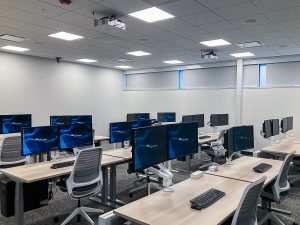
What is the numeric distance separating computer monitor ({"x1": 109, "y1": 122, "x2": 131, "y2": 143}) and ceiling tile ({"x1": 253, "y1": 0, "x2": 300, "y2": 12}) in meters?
2.87

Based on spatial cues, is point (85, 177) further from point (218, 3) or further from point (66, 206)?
point (218, 3)

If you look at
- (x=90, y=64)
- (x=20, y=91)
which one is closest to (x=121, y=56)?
(x=90, y=64)

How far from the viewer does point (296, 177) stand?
5195 mm

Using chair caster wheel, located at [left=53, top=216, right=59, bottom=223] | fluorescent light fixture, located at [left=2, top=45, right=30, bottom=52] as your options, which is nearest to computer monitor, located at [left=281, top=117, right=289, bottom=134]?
chair caster wheel, located at [left=53, top=216, right=59, bottom=223]

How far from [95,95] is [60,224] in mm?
7217

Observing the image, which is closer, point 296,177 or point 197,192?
point 197,192

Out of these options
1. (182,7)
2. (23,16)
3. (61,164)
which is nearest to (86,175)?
(61,164)

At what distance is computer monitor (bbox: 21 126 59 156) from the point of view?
3.43 metres

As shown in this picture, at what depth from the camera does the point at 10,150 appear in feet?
15.1

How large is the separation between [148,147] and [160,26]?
300cm

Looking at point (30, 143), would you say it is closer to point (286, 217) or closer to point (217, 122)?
point (286, 217)

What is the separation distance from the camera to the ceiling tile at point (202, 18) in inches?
160

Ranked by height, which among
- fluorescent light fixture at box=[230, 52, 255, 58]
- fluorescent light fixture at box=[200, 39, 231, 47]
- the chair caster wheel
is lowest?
the chair caster wheel

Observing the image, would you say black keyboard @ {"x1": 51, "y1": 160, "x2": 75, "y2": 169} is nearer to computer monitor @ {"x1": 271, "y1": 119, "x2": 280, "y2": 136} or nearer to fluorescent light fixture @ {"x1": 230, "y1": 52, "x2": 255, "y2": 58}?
computer monitor @ {"x1": 271, "y1": 119, "x2": 280, "y2": 136}
